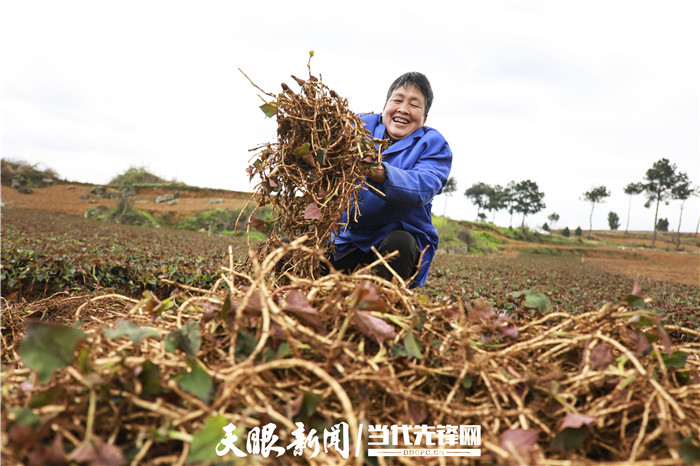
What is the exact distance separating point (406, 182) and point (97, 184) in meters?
30.5

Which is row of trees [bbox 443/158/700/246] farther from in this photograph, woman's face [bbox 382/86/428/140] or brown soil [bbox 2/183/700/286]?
woman's face [bbox 382/86/428/140]

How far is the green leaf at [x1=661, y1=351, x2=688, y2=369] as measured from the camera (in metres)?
1.08

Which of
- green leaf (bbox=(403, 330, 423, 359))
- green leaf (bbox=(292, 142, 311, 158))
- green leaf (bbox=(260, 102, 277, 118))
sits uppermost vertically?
green leaf (bbox=(260, 102, 277, 118))

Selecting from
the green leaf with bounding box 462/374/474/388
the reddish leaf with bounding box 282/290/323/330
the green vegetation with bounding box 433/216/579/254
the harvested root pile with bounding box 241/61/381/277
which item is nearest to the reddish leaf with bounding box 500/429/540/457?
the green leaf with bounding box 462/374/474/388

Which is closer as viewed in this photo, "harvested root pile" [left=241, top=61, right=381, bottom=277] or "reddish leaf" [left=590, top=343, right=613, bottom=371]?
"reddish leaf" [left=590, top=343, right=613, bottom=371]

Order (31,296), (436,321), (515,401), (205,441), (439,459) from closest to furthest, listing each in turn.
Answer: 1. (205,441)
2. (439,459)
3. (515,401)
4. (436,321)
5. (31,296)

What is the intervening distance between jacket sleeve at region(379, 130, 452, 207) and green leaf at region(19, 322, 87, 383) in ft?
4.26

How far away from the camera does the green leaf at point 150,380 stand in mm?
885

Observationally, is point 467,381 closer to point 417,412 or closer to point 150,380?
point 417,412

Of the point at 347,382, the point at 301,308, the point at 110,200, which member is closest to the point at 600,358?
the point at 347,382

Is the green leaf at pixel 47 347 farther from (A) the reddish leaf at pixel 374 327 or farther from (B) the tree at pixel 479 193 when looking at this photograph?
(B) the tree at pixel 479 193

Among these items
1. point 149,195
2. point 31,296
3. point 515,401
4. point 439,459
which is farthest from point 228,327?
point 149,195

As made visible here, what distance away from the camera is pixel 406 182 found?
1.88 meters

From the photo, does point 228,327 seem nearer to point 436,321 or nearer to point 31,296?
point 436,321
